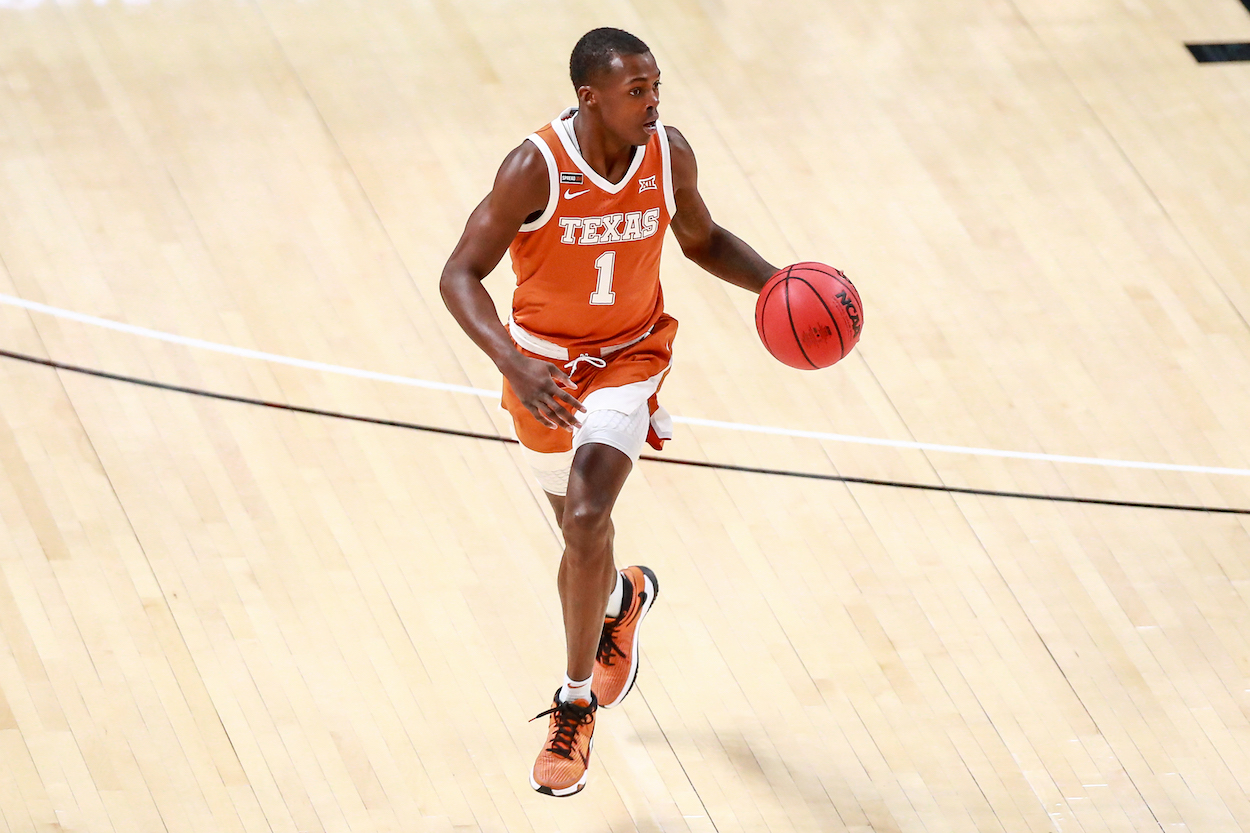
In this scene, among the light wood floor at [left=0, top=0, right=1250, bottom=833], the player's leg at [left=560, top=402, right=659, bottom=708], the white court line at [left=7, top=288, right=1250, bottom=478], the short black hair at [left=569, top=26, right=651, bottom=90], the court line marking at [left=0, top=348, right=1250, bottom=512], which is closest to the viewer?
the short black hair at [left=569, top=26, right=651, bottom=90]

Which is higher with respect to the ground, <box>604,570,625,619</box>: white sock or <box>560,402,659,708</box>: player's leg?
<box>560,402,659,708</box>: player's leg

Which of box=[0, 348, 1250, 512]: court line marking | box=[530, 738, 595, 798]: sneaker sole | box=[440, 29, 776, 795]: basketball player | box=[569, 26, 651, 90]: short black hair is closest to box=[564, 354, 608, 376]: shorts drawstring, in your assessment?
box=[440, 29, 776, 795]: basketball player

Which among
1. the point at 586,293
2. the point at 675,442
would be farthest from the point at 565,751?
the point at 675,442

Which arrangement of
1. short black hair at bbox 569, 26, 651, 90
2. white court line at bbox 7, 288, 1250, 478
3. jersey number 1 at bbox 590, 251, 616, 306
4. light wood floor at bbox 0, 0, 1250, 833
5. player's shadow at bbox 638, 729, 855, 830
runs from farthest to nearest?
1. white court line at bbox 7, 288, 1250, 478
2. light wood floor at bbox 0, 0, 1250, 833
3. player's shadow at bbox 638, 729, 855, 830
4. jersey number 1 at bbox 590, 251, 616, 306
5. short black hair at bbox 569, 26, 651, 90

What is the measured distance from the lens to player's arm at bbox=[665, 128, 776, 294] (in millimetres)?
4273

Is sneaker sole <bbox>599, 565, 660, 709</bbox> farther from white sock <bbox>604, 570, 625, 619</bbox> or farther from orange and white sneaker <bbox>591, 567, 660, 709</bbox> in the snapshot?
white sock <bbox>604, 570, 625, 619</bbox>

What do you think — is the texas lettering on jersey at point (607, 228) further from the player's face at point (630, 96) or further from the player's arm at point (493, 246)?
the player's face at point (630, 96)

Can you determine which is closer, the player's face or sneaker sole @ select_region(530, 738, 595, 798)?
the player's face

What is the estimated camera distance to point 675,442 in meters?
5.86

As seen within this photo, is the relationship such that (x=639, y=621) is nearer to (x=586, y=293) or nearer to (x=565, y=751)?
(x=565, y=751)

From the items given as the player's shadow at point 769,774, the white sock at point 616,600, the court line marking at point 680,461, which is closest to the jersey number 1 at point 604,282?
A: the white sock at point 616,600

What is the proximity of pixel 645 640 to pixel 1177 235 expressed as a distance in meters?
3.53

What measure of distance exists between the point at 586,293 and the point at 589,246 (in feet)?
0.51

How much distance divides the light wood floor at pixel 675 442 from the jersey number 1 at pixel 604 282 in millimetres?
1433
